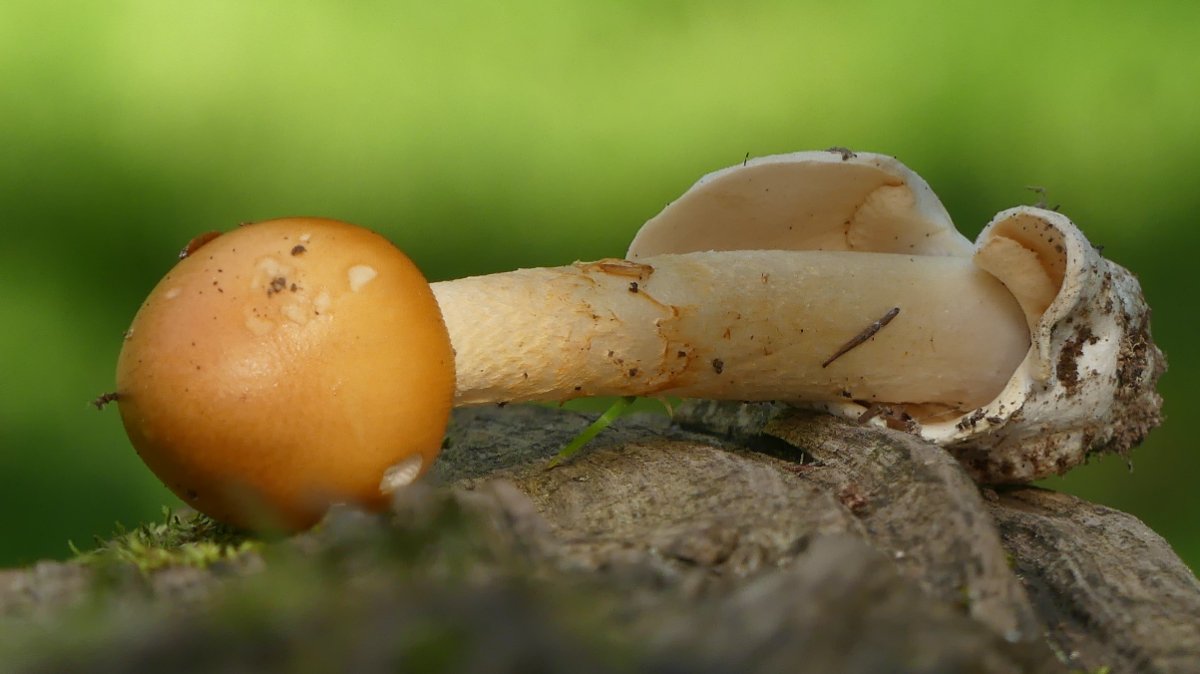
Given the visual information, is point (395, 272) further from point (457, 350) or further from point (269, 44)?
point (269, 44)

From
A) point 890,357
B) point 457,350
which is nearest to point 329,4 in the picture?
point 457,350

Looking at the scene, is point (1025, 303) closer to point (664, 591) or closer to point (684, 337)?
point (684, 337)

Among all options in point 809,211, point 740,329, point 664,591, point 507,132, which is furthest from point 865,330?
point 507,132

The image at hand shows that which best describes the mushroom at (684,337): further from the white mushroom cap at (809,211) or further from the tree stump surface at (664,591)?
the tree stump surface at (664,591)

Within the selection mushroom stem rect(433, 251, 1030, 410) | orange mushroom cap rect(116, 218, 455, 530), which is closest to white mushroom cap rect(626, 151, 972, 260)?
mushroom stem rect(433, 251, 1030, 410)

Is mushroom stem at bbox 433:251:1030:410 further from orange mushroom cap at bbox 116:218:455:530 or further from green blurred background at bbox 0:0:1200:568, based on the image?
green blurred background at bbox 0:0:1200:568
